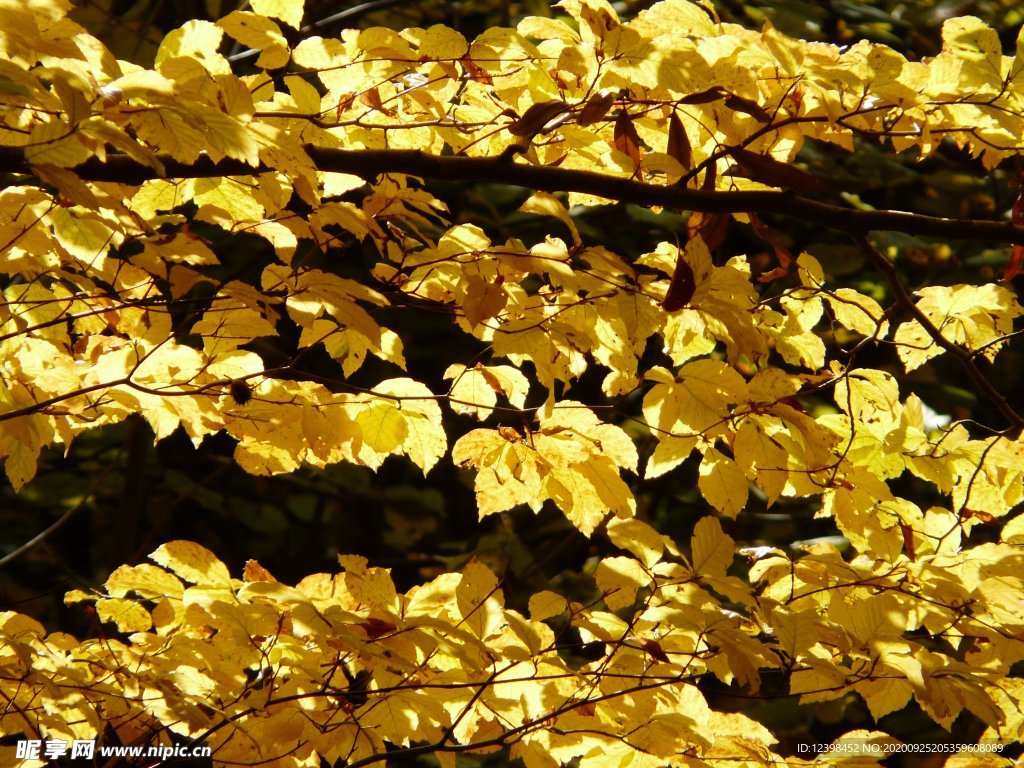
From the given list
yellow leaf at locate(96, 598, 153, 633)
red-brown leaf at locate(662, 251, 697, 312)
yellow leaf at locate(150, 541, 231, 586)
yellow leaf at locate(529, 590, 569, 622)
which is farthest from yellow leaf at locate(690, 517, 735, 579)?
yellow leaf at locate(96, 598, 153, 633)

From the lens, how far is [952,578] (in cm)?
156

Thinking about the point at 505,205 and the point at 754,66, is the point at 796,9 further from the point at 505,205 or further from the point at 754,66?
the point at 754,66

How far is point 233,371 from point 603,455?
73 centimetres

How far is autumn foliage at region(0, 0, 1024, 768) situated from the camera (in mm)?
1381

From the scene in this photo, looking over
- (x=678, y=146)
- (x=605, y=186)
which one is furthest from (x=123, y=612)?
(x=678, y=146)

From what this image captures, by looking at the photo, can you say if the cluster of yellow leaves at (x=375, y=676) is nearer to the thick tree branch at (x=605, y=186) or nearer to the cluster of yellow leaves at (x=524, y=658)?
the cluster of yellow leaves at (x=524, y=658)

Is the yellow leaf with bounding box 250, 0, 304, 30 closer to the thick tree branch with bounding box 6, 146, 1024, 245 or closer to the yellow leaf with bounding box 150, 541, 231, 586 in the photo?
the thick tree branch with bounding box 6, 146, 1024, 245

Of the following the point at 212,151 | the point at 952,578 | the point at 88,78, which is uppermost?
the point at 88,78

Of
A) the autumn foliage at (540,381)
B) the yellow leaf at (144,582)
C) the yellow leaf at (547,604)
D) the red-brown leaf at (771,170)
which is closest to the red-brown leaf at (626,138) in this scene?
the autumn foliage at (540,381)

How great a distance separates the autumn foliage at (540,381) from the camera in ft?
4.53

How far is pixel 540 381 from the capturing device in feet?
4.93

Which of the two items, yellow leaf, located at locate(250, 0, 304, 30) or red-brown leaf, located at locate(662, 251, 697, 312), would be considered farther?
yellow leaf, located at locate(250, 0, 304, 30)

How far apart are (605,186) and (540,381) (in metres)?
0.34

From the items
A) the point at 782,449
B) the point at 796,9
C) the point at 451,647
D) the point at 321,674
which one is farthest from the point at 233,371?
the point at 796,9
